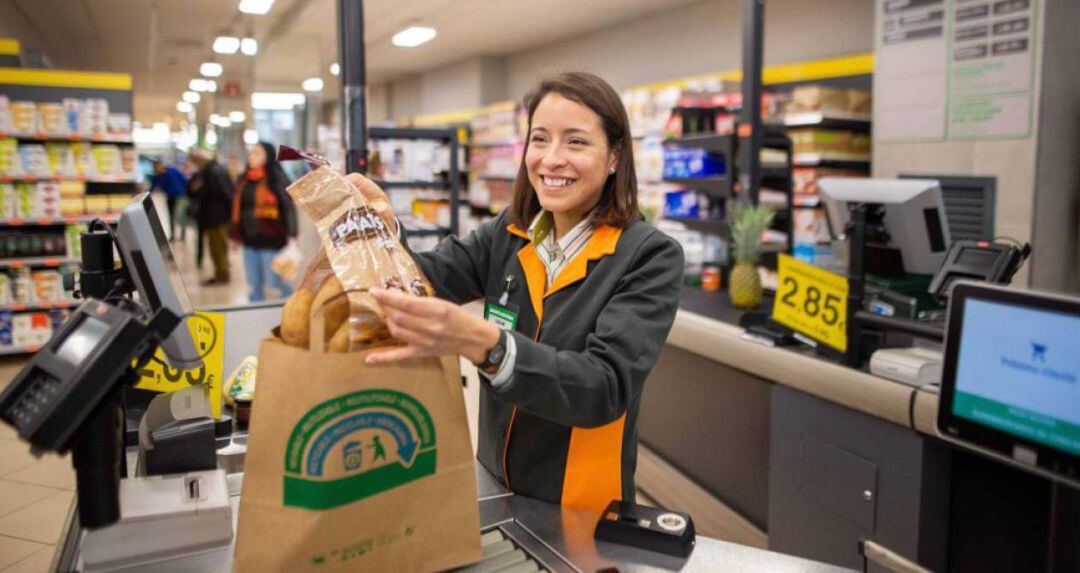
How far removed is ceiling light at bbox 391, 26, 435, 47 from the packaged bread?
10032 mm

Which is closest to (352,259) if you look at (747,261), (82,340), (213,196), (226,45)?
(82,340)

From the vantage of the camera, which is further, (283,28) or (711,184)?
(283,28)

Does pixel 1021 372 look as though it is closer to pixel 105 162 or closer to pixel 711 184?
pixel 711 184

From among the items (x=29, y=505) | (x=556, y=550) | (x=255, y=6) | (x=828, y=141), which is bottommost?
(x=29, y=505)

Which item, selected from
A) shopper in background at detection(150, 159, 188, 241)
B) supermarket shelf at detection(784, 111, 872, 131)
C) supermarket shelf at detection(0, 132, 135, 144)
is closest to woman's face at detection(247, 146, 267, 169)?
supermarket shelf at detection(0, 132, 135, 144)

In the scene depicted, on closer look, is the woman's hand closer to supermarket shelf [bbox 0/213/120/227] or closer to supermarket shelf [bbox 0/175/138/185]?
supermarket shelf [bbox 0/213/120/227]

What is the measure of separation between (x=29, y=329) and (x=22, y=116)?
1728 millimetres

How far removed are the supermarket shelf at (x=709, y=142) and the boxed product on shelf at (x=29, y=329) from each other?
5.31 metres

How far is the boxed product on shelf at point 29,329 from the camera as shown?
6457mm

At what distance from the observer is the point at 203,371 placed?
185 centimetres

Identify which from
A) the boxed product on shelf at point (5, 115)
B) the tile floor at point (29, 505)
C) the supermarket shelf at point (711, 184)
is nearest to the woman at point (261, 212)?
the boxed product on shelf at point (5, 115)

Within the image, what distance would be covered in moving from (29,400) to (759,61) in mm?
4225

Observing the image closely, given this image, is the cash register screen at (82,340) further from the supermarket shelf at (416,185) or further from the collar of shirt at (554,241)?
the supermarket shelf at (416,185)

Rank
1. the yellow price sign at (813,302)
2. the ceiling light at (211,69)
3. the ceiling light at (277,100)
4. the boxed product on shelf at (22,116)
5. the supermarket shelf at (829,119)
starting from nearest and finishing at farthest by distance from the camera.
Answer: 1. the yellow price sign at (813,302)
2. the supermarket shelf at (829,119)
3. the boxed product on shelf at (22,116)
4. the ceiling light at (277,100)
5. the ceiling light at (211,69)
